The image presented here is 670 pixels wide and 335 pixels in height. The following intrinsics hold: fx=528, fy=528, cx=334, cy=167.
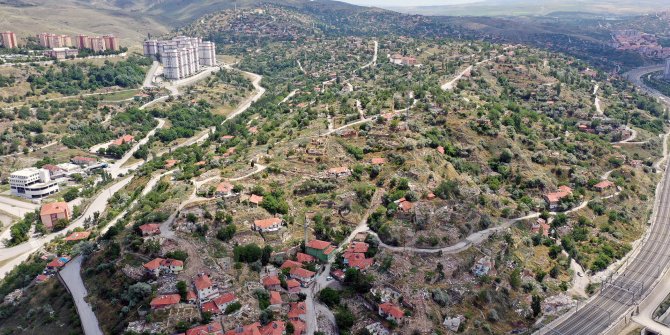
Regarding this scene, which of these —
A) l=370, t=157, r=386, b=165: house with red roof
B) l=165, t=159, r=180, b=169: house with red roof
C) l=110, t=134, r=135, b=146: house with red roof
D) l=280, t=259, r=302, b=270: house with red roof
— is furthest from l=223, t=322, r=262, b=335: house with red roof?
l=110, t=134, r=135, b=146: house with red roof

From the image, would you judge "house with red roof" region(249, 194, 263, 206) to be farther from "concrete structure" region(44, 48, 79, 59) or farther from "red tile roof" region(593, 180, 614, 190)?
"concrete structure" region(44, 48, 79, 59)

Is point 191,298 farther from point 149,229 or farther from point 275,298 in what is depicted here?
point 149,229

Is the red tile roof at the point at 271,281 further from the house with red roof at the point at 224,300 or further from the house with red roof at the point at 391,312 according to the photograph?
the house with red roof at the point at 391,312

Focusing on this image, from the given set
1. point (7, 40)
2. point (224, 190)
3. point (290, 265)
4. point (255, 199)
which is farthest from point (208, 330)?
point (7, 40)

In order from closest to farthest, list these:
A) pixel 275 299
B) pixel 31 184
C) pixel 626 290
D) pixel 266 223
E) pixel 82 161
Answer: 1. pixel 275 299
2. pixel 266 223
3. pixel 626 290
4. pixel 31 184
5. pixel 82 161

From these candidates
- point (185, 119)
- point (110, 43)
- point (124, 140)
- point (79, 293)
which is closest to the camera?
point (79, 293)

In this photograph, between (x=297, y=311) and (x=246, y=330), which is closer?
(x=246, y=330)
